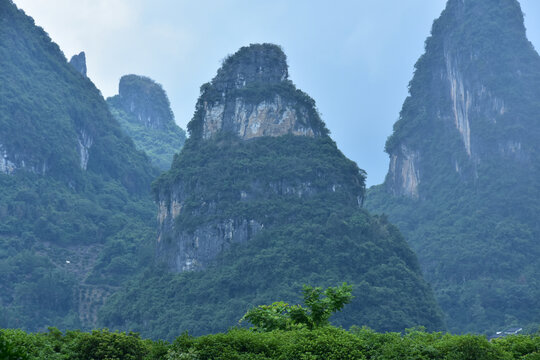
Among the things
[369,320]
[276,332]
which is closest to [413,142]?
[369,320]

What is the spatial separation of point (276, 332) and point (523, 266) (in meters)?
75.6

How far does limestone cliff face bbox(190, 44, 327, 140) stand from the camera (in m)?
89.2

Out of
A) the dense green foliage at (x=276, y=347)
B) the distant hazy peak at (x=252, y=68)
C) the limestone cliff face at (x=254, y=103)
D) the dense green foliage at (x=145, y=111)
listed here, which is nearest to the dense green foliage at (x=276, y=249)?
the limestone cliff face at (x=254, y=103)

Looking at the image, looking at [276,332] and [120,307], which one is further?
[120,307]

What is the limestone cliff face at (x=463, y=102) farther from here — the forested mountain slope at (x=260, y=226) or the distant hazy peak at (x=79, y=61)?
the distant hazy peak at (x=79, y=61)

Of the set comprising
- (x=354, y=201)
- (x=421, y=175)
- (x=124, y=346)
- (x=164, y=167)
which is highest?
(x=164, y=167)

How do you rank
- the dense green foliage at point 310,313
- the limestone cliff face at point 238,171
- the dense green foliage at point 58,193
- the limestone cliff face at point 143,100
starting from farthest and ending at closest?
1. the limestone cliff face at point 143,100
2. the dense green foliage at point 58,193
3. the limestone cliff face at point 238,171
4. the dense green foliage at point 310,313

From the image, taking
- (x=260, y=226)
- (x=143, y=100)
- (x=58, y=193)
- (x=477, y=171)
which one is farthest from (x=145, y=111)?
(x=260, y=226)

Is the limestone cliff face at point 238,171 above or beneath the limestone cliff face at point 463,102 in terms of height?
beneath

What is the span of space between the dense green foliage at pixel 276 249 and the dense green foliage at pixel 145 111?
3038 inches

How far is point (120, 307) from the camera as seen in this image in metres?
77.1

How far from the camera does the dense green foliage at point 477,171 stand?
3553 inches

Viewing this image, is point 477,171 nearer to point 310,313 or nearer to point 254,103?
point 254,103

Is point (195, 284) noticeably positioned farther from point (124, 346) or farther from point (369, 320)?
point (124, 346)
